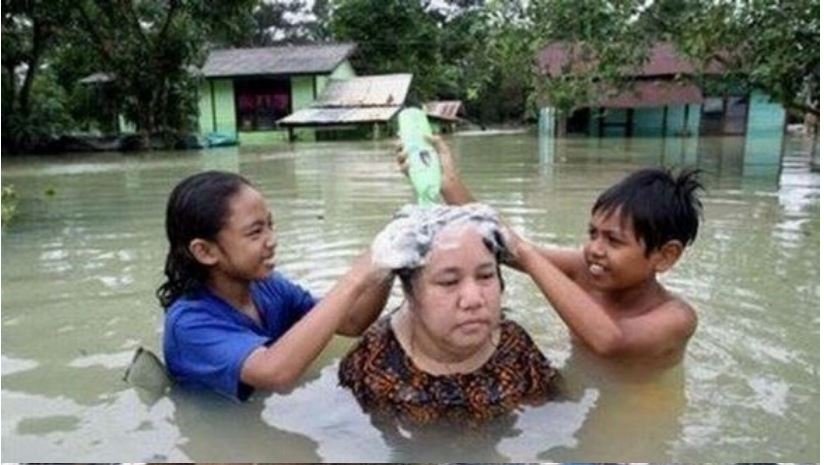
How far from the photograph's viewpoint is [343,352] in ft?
12.2

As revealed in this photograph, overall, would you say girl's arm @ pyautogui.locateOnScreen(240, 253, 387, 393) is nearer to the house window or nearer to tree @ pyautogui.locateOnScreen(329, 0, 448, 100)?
the house window

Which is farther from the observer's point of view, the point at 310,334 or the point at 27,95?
the point at 27,95

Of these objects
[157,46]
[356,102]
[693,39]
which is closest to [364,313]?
[693,39]

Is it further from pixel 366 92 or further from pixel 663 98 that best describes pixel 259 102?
pixel 663 98

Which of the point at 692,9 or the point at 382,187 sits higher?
the point at 692,9

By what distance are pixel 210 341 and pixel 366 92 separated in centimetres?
2767

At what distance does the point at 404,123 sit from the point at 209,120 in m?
30.8

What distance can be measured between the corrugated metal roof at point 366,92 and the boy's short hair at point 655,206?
25887 mm

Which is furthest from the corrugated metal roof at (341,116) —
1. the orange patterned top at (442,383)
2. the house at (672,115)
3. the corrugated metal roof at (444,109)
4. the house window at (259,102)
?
the orange patterned top at (442,383)

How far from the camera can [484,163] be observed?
15.4m

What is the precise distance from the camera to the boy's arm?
2.73m

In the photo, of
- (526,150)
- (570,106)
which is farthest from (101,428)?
(526,150)

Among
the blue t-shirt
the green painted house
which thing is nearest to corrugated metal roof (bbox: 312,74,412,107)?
the green painted house

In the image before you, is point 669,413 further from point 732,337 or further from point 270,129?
point 270,129
